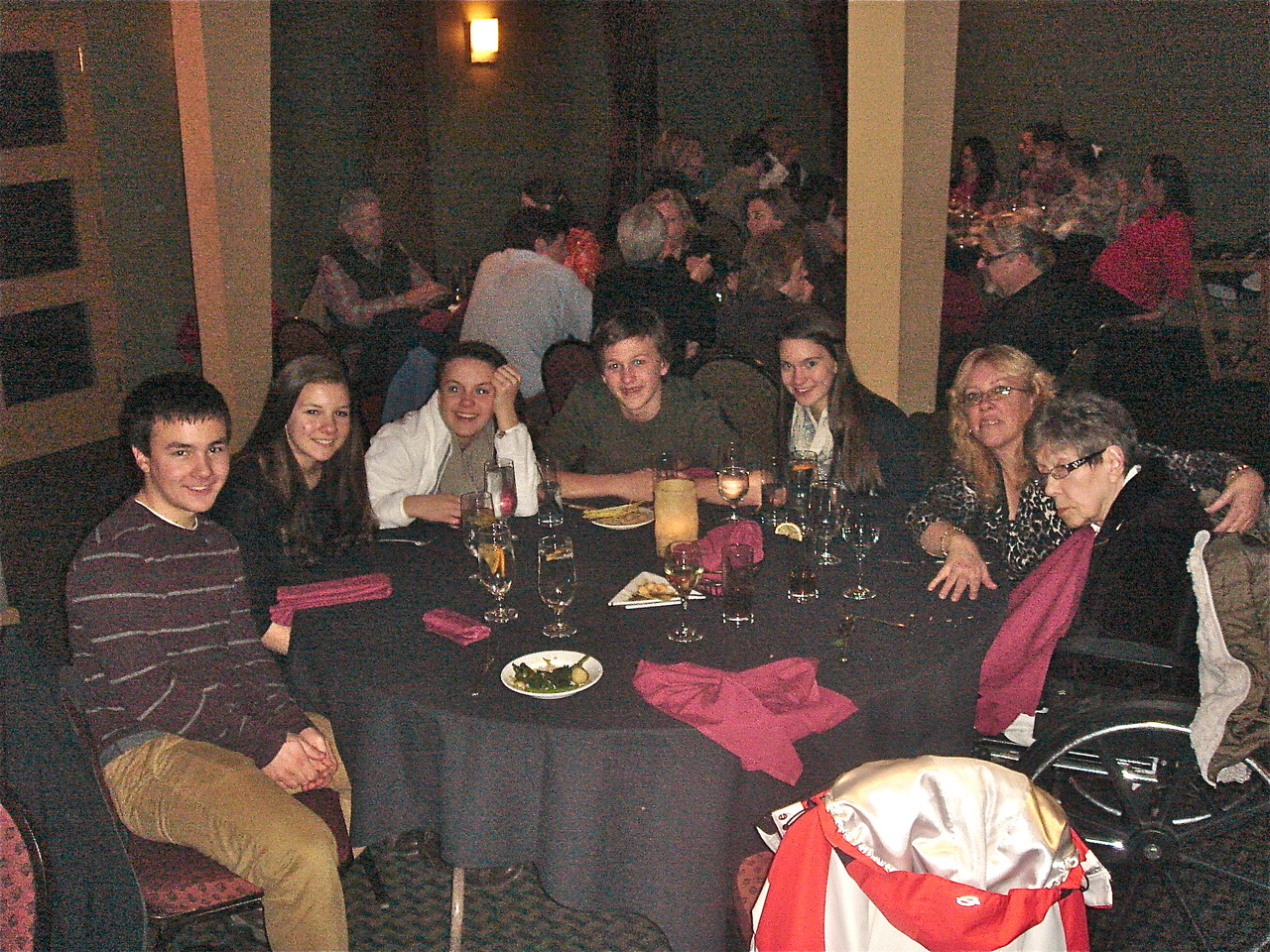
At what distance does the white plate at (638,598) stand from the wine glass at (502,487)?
0.44 meters

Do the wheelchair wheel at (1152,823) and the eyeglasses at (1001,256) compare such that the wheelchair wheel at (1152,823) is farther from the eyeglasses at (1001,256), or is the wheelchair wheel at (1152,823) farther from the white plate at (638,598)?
the eyeglasses at (1001,256)

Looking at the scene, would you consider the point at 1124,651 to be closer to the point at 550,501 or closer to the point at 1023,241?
the point at 550,501

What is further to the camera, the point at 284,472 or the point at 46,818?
the point at 284,472

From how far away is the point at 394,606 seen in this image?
258 centimetres

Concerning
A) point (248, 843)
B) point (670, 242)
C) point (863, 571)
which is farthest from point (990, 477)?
point (670, 242)

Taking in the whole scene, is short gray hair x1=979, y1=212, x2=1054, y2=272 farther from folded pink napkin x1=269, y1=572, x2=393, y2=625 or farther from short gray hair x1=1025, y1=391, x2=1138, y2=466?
folded pink napkin x1=269, y1=572, x2=393, y2=625

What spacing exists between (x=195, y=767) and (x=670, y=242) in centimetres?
410

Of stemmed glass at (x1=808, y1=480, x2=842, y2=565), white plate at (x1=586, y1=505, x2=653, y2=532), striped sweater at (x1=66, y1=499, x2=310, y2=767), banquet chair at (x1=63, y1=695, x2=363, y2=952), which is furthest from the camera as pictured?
white plate at (x1=586, y1=505, x2=653, y2=532)

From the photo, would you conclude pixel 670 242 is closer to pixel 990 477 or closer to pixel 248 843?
pixel 990 477

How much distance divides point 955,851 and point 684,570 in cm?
101

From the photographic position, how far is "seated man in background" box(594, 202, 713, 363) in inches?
202

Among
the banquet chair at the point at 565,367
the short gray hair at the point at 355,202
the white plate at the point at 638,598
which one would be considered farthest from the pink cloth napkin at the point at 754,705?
the short gray hair at the point at 355,202

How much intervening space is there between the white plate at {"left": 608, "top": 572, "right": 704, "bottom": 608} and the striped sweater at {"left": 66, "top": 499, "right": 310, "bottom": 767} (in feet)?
A: 2.34

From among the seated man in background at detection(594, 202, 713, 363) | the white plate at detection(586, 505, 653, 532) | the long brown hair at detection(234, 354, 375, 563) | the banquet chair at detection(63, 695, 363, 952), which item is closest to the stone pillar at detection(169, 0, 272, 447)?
the seated man in background at detection(594, 202, 713, 363)
